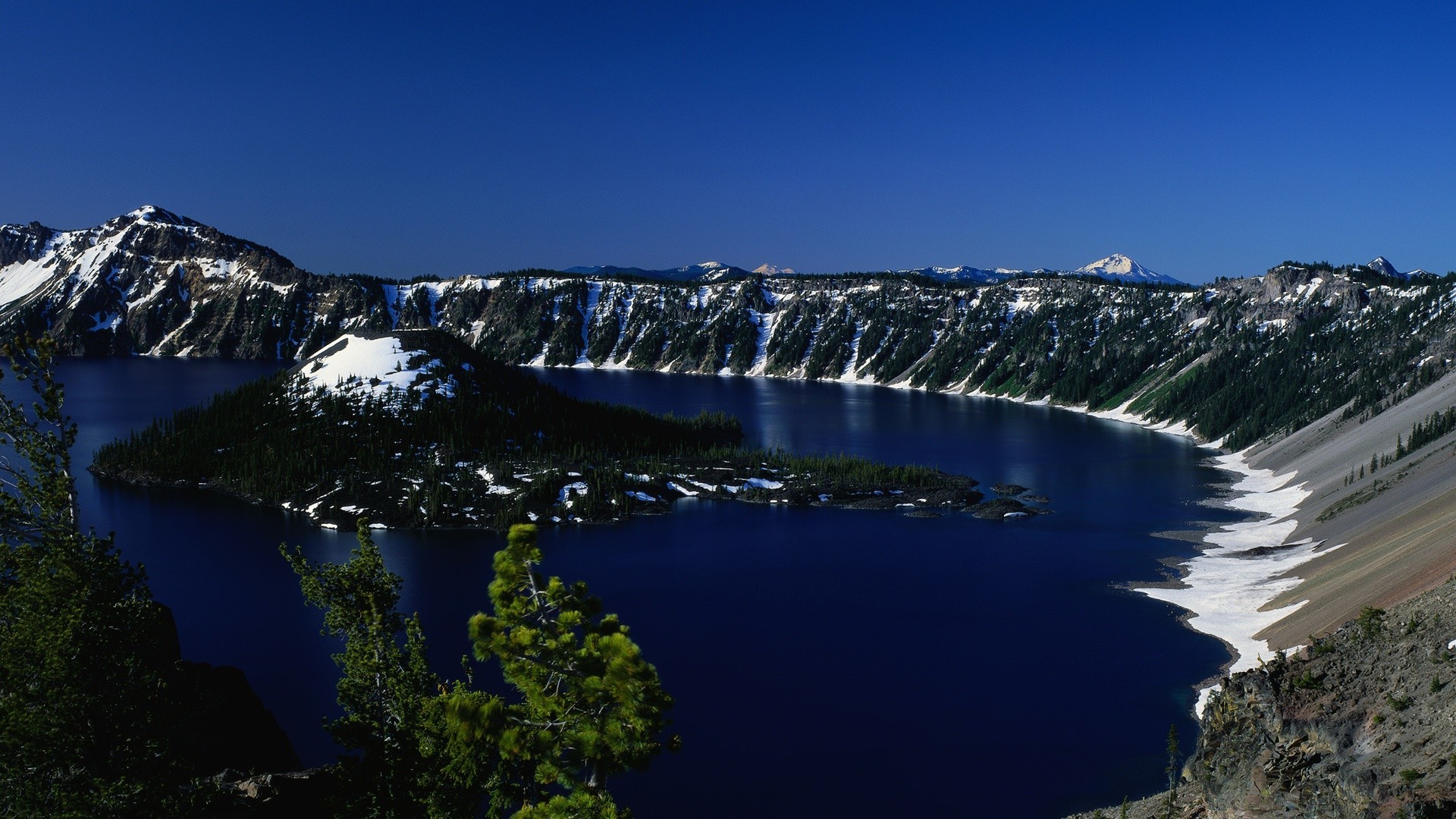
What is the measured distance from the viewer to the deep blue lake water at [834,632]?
4150cm

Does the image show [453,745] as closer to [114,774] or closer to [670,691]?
[114,774]

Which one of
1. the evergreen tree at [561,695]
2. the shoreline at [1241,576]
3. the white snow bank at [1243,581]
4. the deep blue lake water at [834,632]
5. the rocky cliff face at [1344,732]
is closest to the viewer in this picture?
the evergreen tree at [561,695]

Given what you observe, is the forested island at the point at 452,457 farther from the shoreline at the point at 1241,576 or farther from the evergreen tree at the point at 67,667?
the evergreen tree at the point at 67,667

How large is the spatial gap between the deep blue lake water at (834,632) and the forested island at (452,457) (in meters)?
4.05

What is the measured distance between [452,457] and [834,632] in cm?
5601

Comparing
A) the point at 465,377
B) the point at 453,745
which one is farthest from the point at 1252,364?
the point at 453,745

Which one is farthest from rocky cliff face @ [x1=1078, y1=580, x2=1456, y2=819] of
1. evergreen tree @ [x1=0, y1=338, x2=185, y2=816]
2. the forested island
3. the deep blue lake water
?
the forested island

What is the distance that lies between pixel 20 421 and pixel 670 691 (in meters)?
33.7

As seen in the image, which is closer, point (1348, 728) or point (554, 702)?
point (554, 702)

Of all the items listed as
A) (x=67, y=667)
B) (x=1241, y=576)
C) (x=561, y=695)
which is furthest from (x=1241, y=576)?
(x=67, y=667)

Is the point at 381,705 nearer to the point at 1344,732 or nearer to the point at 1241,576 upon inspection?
the point at 1344,732

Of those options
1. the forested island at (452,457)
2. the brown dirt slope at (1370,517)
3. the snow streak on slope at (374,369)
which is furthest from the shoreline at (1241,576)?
the snow streak on slope at (374,369)

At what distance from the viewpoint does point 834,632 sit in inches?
2350

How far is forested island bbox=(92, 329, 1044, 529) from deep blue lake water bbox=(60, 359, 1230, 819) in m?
4.05
